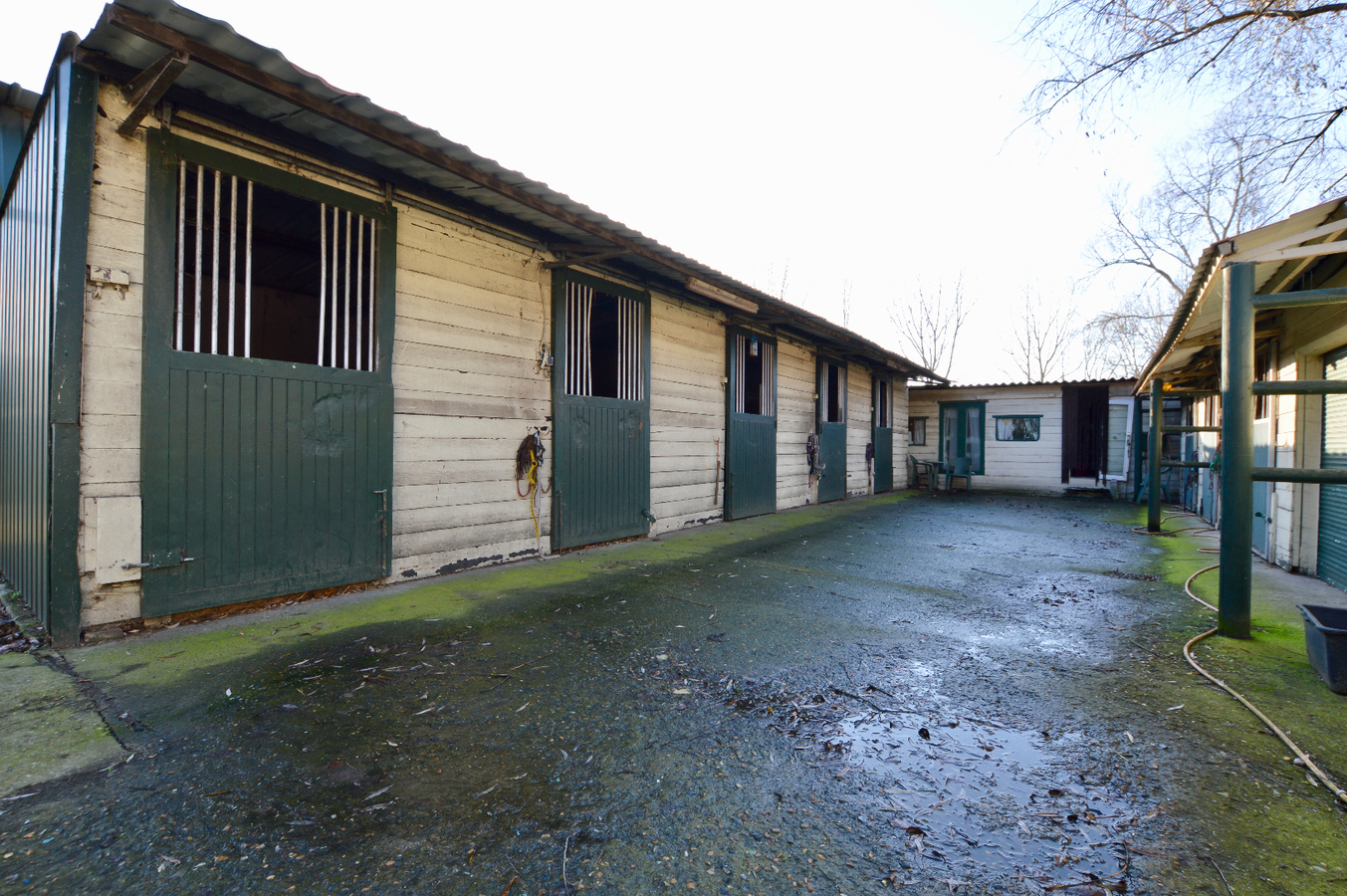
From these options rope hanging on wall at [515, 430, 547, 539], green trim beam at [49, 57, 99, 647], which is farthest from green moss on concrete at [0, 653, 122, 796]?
rope hanging on wall at [515, 430, 547, 539]

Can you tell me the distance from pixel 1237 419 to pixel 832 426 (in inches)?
317

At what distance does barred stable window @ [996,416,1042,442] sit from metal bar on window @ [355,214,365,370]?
1528 centimetres

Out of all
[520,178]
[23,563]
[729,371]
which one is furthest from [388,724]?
[729,371]

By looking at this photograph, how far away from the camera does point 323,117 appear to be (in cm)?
356

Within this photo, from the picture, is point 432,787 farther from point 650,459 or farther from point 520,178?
point 650,459

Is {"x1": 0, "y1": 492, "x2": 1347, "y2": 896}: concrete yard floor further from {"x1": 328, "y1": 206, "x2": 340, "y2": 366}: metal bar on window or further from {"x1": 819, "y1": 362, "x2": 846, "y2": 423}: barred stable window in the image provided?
{"x1": 819, "y1": 362, "x2": 846, "y2": 423}: barred stable window

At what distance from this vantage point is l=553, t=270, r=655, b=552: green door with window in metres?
5.80

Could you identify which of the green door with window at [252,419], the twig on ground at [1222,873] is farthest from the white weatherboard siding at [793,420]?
the twig on ground at [1222,873]

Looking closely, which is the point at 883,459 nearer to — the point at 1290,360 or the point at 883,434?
the point at 883,434

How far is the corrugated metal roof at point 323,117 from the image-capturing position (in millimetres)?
2773

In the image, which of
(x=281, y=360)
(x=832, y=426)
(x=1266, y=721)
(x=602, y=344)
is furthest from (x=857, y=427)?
(x=281, y=360)

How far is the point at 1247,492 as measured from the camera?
3230mm

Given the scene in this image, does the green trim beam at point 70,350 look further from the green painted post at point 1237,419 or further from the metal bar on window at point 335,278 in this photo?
the green painted post at point 1237,419

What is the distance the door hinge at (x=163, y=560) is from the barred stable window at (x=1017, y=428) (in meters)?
16.3
